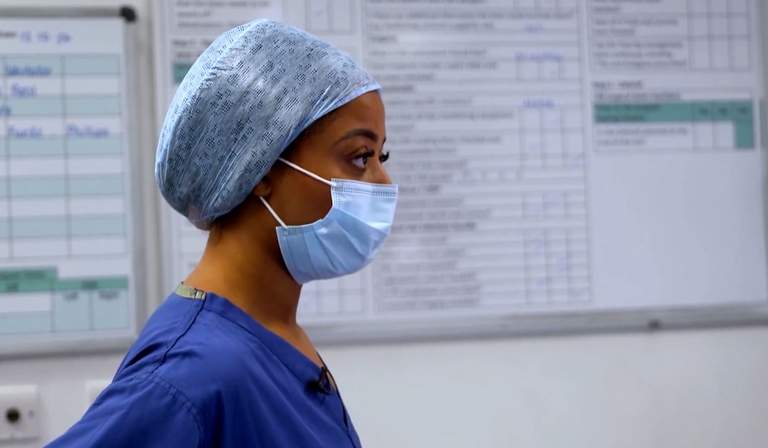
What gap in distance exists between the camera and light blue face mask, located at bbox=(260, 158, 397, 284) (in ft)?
2.58

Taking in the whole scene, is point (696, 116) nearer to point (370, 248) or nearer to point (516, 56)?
point (516, 56)

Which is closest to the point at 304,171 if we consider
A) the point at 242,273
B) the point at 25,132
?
the point at 242,273

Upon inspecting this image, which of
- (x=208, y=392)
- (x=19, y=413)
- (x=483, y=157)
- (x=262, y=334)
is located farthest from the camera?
(x=483, y=157)

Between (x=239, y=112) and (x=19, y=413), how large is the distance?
3.17ft

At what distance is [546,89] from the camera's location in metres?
1.53

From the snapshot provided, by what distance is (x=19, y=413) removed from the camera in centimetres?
136

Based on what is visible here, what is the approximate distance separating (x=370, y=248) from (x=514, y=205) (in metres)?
0.71

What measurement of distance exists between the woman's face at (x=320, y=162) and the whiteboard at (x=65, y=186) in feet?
2.39

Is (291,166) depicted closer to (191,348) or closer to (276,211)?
(276,211)

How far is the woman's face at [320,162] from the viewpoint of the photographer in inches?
30.9

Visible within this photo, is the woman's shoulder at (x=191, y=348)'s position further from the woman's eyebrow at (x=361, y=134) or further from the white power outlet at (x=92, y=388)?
the white power outlet at (x=92, y=388)

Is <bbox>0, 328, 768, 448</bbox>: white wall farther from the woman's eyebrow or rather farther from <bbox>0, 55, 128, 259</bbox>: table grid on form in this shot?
the woman's eyebrow

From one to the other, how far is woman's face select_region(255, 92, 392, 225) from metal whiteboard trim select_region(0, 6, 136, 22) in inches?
32.4

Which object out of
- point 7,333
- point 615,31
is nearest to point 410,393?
point 7,333
